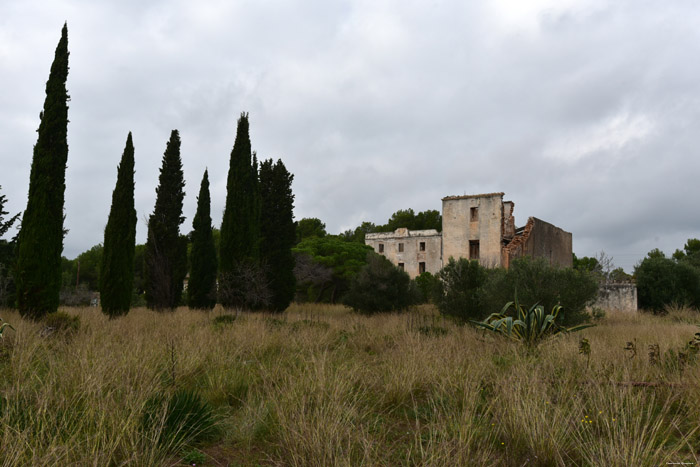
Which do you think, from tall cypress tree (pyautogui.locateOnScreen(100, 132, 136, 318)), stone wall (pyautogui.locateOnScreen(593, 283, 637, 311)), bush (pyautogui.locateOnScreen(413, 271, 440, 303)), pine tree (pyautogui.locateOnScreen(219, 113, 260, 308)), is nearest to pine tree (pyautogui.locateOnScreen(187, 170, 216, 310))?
pine tree (pyautogui.locateOnScreen(219, 113, 260, 308))

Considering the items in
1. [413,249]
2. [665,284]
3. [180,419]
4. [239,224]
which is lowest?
[180,419]

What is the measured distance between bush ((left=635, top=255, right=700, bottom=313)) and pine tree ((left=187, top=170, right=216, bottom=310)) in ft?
68.7

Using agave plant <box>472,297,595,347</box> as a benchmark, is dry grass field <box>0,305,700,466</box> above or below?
below

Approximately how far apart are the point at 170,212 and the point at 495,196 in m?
19.3

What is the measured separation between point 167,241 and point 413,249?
26.0 metres

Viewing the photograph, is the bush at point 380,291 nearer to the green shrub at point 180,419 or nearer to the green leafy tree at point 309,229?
the green shrub at point 180,419

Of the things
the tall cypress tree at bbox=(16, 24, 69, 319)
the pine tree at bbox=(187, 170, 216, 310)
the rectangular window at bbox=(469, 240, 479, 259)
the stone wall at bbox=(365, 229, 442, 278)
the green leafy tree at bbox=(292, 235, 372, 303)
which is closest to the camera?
the tall cypress tree at bbox=(16, 24, 69, 319)

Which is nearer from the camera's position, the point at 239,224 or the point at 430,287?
the point at 239,224

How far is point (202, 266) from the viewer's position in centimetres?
2256

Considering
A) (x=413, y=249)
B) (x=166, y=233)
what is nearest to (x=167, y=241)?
(x=166, y=233)

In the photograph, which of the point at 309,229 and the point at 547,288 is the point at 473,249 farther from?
the point at 309,229

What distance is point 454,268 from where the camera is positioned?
1638cm

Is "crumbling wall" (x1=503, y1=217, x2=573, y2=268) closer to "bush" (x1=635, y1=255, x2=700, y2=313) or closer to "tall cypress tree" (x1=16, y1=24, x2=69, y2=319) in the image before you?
"bush" (x1=635, y1=255, x2=700, y2=313)

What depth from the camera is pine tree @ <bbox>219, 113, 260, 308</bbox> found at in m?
19.5
